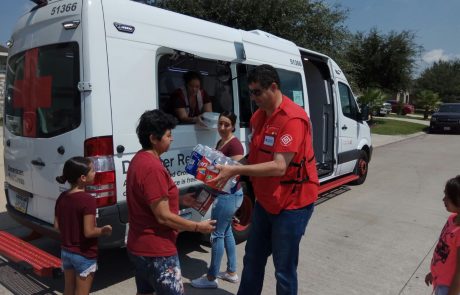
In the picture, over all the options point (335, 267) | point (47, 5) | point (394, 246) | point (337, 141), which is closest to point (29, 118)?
point (47, 5)

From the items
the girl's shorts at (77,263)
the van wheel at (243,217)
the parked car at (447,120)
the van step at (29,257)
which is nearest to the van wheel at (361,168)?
the van wheel at (243,217)

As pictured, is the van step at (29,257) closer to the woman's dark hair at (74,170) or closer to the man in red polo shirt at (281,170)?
the woman's dark hair at (74,170)

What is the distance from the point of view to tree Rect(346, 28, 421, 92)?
29688 millimetres

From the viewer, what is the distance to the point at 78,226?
2.83 metres

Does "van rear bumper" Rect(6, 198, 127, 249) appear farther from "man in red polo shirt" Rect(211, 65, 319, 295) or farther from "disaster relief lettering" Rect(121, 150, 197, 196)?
"man in red polo shirt" Rect(211, 65, 319, 295)

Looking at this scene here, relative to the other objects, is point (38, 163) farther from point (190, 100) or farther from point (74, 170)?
point (190, 100)

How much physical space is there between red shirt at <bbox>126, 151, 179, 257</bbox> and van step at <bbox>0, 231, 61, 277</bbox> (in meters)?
1.28

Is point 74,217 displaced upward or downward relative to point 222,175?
downward

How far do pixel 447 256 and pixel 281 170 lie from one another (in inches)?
44.4

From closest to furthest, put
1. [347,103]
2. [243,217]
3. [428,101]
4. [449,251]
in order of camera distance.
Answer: [449,251], [243,217], [347,103], [428,101]

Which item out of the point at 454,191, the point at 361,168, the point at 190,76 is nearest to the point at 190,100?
the point at 190,76

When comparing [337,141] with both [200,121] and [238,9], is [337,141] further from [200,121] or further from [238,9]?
[238,9]

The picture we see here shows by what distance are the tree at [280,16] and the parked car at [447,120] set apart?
11126mm

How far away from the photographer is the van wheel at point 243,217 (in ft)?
16.7
